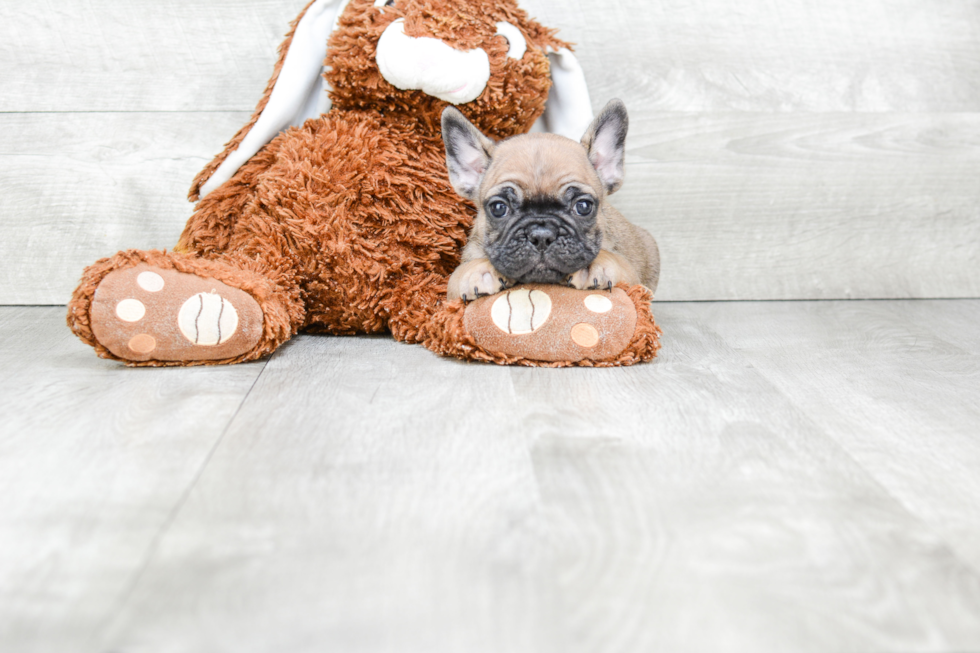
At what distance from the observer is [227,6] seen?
82.9 inches

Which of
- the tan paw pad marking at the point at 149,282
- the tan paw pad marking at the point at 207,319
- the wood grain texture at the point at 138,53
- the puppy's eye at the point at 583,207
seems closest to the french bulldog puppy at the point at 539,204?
the puppy's eye at the point at 583,207

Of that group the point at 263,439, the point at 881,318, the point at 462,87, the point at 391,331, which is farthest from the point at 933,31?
the point at 263,439

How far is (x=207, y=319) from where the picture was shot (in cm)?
147

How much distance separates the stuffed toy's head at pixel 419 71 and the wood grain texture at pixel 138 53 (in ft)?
1.23

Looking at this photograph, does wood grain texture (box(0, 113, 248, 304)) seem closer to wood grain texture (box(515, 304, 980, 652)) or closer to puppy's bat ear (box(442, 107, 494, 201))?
puppy's bat ear (box(442, 107, 494, 201))

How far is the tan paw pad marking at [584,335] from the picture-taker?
1515 mm

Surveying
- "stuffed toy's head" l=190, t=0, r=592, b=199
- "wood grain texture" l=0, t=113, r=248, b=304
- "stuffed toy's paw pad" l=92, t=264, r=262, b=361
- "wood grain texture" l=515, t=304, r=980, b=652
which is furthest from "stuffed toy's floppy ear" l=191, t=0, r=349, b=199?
"wood grain texture" l=515, t=304, r=980, b=652

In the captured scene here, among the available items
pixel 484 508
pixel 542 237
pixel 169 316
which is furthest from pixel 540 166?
pixel 484 508

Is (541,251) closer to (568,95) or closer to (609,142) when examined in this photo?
(609,142)

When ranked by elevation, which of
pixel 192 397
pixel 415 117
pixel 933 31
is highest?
pixel 933 31

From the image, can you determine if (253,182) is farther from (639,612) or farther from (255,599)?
(639,612)

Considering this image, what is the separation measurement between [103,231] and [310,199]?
0.79 meters

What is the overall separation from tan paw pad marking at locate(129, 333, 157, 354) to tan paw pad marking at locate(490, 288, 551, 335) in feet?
2.05

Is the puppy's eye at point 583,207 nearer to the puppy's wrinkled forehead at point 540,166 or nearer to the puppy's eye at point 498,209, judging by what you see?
the puppy's wrinkled forehead at point 540,166
